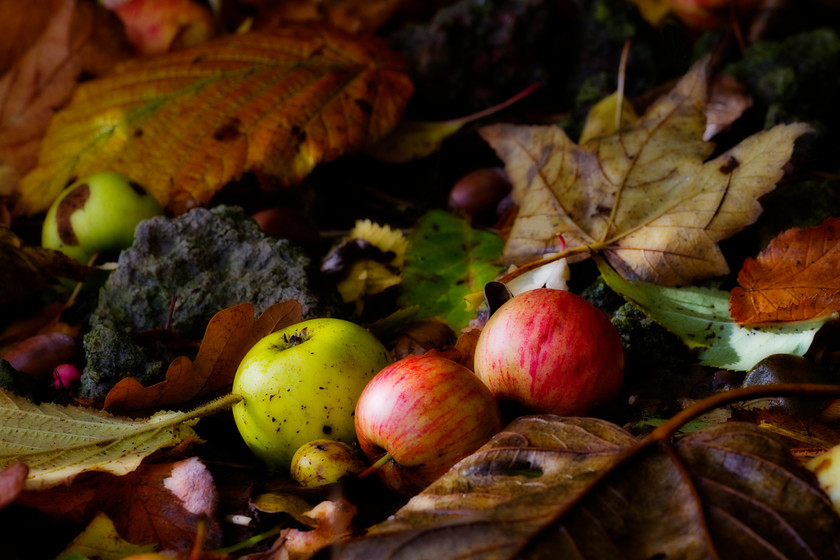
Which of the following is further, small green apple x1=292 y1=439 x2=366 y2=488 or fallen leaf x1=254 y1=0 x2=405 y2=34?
fallen leaf x1=254 y1=0 x2=405 y2=34

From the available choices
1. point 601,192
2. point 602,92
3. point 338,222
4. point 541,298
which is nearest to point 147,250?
point 338,222

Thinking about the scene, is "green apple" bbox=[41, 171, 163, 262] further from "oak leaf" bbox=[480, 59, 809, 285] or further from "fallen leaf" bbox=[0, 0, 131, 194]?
"oak leaf" bbox=[480, 59, 809, 285]

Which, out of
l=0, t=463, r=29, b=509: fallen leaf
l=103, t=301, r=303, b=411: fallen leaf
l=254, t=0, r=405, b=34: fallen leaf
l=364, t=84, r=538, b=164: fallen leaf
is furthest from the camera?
l=254, t=0, r=405, b=34: fallen leaf

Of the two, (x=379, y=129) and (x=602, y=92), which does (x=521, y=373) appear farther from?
(x=602, y=92)

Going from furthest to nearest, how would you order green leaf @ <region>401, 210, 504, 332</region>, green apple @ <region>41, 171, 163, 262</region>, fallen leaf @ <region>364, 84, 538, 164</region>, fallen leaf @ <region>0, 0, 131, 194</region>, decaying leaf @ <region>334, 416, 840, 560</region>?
fallen leaf @ <region>0, 0, 131, 194</region> → fallen leaf @ <region>364, 84, 538, 164</region> → green apple @ <region>41, 171, 163, 262</region> → green leaf @ <region>401, 210, 504, 332</region> → decaying leaf @ <region>334, 416, 840, 560</region>

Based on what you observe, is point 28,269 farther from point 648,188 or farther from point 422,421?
point 648,188

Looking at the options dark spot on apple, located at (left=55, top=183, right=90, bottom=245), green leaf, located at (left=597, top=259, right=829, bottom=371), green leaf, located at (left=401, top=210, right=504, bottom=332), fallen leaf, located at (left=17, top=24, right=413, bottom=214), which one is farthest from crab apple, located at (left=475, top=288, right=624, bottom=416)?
dark spot on apple, located at (left=55, top=183, right=90, bottom=245)

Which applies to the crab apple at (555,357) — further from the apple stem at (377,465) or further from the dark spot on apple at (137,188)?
the dark spot on apple at (137,188)
